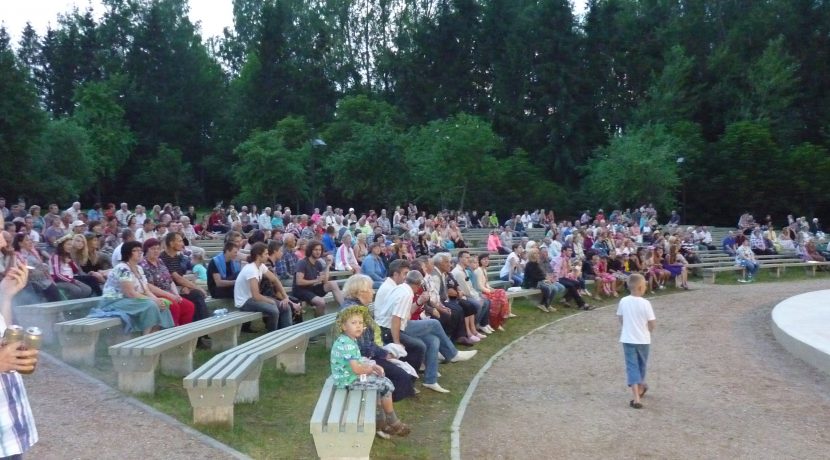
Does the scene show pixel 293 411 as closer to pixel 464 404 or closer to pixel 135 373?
pixel 135 373

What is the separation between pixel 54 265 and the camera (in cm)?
945

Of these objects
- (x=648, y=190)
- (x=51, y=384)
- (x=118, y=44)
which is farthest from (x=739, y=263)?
(x=118, y=44)

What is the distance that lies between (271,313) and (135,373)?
3002 millimetres

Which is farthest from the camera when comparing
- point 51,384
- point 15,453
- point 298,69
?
point 298,69

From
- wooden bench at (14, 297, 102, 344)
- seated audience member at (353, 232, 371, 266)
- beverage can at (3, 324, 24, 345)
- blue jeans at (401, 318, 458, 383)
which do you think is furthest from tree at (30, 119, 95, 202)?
beverage can at (3, 324, 24, 345)

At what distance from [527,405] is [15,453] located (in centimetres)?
555

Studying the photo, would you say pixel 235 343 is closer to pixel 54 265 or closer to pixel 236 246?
pixel 236 246

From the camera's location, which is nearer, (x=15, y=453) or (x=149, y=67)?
(x=15, y=453)

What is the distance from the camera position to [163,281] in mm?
8727

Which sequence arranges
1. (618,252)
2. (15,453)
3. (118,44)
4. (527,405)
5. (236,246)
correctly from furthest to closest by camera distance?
(118,44) < (618,252) < (236,246) < (527,405) < (15,453)

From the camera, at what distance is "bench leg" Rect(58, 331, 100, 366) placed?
710cm

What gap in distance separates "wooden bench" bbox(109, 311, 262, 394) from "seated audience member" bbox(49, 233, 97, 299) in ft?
6.36

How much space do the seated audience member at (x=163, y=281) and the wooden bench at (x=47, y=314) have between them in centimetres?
75

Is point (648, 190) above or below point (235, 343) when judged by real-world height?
above
